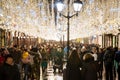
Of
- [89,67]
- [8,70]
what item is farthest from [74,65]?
[8,70]

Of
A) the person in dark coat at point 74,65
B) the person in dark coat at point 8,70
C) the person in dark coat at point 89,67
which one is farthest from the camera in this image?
the person in dark coat at point 74,65

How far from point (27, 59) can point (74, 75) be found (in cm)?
464

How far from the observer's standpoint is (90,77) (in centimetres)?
1147

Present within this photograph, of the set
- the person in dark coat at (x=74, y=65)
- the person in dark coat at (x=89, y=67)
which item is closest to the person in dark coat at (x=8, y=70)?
the person in dark coat at (x=89, y=67)

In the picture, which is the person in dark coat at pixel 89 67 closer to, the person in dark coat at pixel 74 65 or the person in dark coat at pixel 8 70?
the person in dark coat at pixel 74 65

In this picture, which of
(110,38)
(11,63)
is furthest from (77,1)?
(110,38)

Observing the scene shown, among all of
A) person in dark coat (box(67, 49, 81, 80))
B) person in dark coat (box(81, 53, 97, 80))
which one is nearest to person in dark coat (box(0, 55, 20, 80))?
person in dark coat (box(81, 53, 97, 80))

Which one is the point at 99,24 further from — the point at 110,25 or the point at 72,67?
the point at 72,67

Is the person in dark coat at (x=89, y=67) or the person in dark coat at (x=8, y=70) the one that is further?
the person in dark coat at (x=89, y=67)

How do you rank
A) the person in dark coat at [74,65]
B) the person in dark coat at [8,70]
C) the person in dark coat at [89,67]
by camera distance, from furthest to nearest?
the person in dark coat at [74,65]
the person in dark coat at [89,67]
the person in dark coat at [8,70]

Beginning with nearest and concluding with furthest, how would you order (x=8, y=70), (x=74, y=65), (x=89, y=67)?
(x=8, y=70) < (x=89, y=67) < (x=74, y=65)

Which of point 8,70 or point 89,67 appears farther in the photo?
point 89,67

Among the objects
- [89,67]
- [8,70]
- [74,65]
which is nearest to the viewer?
[8,70]

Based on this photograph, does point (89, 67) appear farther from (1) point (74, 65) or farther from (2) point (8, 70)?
(2) point (8, 70)
